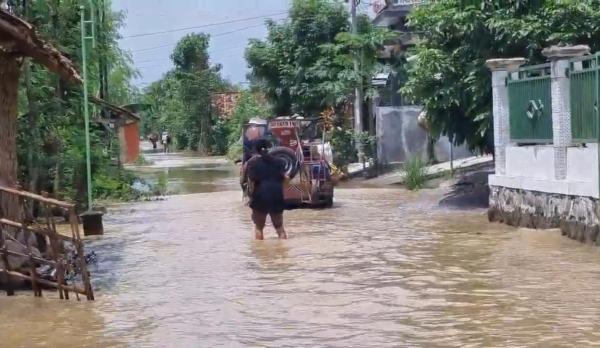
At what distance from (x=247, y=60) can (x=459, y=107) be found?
66.8 feet

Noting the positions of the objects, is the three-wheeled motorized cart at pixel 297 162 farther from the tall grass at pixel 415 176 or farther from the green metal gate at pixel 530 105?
the green metal gate at pixel 530 105

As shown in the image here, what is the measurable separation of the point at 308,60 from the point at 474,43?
18062 mm

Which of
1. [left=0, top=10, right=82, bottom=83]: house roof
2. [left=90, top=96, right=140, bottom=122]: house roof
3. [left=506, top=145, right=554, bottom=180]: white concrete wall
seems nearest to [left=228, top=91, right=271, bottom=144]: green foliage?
[left=90, top=96, right=140, bottom=122]: house roof

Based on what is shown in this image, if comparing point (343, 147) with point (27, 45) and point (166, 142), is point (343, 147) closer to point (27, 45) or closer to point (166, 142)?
point (27, 45)

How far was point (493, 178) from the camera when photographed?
16734 millimetres

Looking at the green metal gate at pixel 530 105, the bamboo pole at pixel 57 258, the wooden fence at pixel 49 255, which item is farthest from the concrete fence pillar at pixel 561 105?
the bamboo pole at pixel 57 258

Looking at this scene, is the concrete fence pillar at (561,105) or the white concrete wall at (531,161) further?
the white concrete wall at (531,161)

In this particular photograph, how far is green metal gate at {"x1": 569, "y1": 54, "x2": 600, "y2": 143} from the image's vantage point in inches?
512

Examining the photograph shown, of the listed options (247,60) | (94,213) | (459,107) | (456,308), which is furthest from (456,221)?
(247,60)

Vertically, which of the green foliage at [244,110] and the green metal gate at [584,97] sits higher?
the green foliage at [244,110]

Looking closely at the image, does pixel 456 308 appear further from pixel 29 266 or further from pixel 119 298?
pixel 29 266

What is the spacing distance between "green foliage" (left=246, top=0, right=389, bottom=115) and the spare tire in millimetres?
12315

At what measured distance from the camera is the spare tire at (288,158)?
19.1 m

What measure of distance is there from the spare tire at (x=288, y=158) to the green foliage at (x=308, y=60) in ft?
40.4
